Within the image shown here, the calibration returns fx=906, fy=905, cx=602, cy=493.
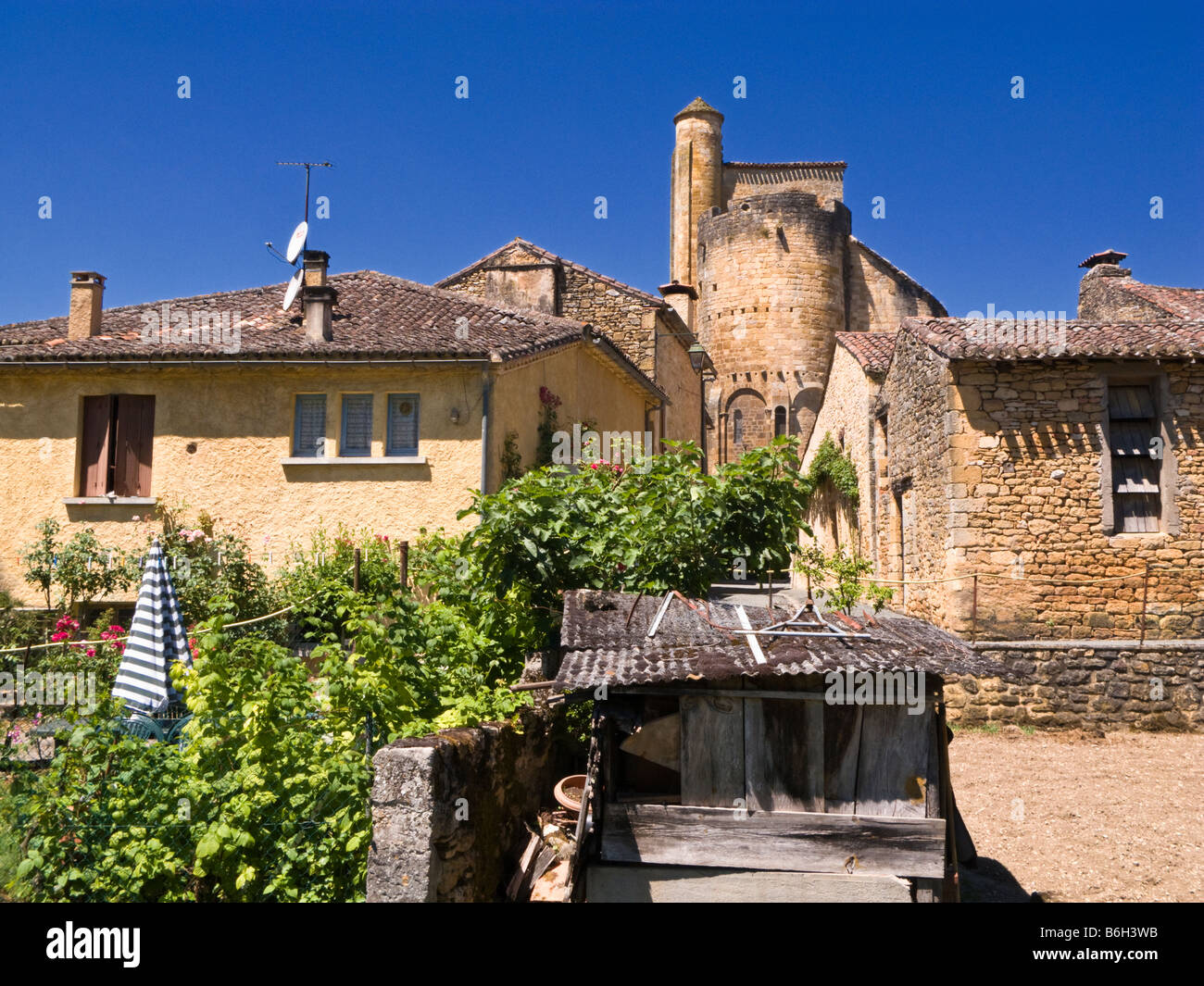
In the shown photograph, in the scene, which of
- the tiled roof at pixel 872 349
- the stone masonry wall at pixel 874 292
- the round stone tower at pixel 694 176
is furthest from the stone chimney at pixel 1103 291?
the round stone tower at pixel 694 176

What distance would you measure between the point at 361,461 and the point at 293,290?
11.2 feet

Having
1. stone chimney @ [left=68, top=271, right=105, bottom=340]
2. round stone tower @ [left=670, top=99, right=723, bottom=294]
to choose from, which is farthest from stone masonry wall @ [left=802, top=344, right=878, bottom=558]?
round stone tower @ [left=670, top=99, right=723, bottom=294]

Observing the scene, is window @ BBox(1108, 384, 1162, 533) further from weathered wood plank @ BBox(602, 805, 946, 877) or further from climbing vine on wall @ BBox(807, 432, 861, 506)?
weathered wood plank @ BBox(602, 805, 946, 877)


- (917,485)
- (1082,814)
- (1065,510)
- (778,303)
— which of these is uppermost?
(778,303)

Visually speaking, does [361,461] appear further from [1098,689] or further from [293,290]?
[1098,689]

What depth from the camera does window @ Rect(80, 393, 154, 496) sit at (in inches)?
491

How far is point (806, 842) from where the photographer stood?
455cm

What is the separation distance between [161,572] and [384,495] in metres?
4.59

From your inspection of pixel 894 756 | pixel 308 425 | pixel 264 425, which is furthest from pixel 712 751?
pixel 264 425

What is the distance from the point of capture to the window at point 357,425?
12.2 metres

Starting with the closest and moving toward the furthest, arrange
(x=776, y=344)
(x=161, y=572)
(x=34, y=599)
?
(x=161, y=572) < (x=34, y=599) < (x=776, y=344)
